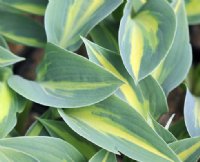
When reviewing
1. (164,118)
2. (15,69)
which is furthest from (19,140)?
(15,69)

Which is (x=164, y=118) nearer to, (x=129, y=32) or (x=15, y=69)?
(x=129, y=32)

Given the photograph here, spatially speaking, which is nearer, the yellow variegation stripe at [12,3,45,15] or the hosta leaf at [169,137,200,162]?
the hosta leaf at [169,137,200,162]

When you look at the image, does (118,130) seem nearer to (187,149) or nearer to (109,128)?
(109,128)

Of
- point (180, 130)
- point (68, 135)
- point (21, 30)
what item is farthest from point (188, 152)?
point (21, 30)

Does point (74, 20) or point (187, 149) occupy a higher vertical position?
point (74, 20)

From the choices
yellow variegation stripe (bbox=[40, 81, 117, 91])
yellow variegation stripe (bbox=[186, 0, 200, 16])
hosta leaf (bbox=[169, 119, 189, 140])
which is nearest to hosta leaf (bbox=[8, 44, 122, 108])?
yellow variegation stripe (bbox=[40, 81, 117, 91])

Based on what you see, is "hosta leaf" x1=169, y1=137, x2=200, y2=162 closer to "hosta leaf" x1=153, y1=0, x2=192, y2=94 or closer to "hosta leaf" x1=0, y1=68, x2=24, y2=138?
"hosta leaf" x1=153, y1=0, x2=192, y2=94
